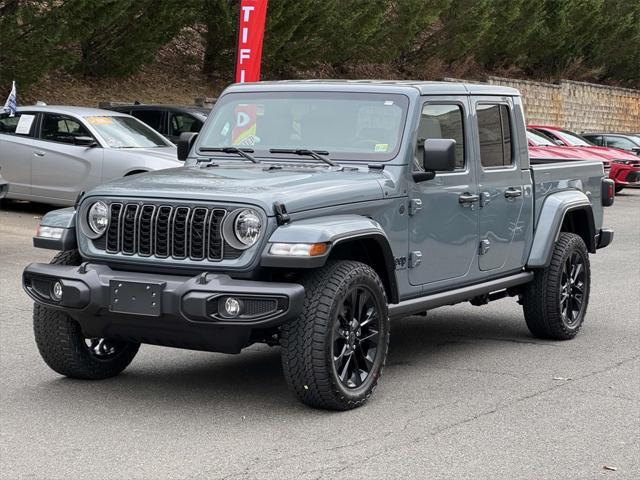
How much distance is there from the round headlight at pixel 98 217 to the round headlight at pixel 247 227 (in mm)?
847

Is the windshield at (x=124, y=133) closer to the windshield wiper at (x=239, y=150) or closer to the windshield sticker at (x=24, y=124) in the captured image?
the windshield sticker at (x=24, y=124)

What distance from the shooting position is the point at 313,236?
617 cm

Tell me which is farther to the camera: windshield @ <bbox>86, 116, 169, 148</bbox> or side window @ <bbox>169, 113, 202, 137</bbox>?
side window @ <bbox>169, 113, 202, 137</bbox>

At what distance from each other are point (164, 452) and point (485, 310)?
5305mm

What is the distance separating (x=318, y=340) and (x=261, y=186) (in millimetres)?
921

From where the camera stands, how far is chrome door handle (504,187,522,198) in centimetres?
832

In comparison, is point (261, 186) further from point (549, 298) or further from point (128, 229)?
point (549, 298)

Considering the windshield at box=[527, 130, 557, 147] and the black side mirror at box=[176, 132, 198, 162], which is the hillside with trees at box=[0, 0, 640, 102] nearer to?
the windshield at box=[527, 130, 557, 147]

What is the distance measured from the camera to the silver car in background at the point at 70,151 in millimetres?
16000

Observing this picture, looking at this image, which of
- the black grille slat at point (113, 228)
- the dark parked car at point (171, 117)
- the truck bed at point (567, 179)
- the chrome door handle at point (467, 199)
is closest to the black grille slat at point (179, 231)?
the black grille slat at point (113, 228)

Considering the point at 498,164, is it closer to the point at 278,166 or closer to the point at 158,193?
the point at 278,166

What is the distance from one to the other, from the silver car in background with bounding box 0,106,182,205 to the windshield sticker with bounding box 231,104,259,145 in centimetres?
785

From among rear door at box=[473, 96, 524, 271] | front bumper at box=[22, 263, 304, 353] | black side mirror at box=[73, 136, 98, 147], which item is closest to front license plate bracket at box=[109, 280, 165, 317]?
front bumper at box=[22, 263, 304, 353]

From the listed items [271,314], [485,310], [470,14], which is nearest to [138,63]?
[470,14]
